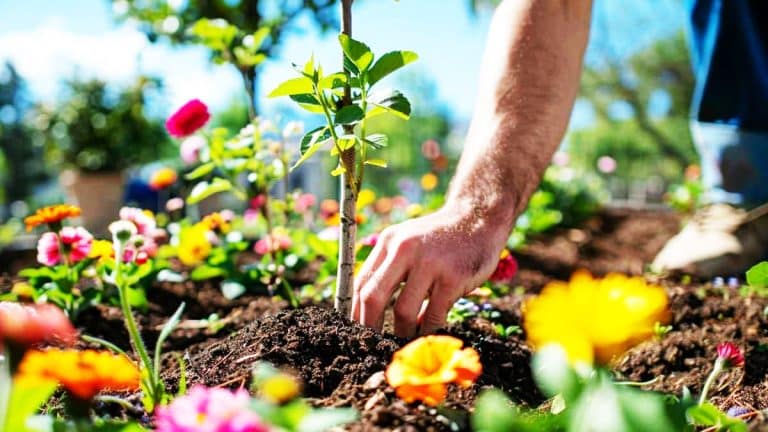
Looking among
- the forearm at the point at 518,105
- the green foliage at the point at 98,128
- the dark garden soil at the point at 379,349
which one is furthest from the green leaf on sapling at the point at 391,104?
the green foliage at the point at 98,128

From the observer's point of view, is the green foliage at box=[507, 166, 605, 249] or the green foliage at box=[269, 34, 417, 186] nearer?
the green foliage at box=[269, 34, 417, 186]

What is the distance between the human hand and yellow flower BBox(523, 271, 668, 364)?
47 centimetres

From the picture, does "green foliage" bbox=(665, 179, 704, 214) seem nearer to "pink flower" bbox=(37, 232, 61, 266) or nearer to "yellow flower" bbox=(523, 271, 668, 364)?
"pink flower" bbox=(37, 232, 61, 266)

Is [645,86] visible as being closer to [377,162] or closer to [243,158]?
[243,158]

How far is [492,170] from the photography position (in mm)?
1479

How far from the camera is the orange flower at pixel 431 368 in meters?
0.81

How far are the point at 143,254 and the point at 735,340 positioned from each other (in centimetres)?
152

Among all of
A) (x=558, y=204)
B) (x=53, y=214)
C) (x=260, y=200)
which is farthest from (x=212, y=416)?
(x=558, y=204)

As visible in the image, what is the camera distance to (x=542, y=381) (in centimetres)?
75

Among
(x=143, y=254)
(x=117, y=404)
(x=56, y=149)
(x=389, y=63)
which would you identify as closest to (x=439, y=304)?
(x=389, y=63)

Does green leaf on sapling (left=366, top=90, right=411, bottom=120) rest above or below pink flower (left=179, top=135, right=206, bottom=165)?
above

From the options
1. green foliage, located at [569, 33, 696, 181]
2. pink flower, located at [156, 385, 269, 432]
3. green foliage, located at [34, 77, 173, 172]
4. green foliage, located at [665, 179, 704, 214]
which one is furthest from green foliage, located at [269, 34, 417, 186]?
green foliage, located at [569, 33, 696, 181]

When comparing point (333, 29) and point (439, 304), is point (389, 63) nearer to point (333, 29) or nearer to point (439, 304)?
point (439, 304)

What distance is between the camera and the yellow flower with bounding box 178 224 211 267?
235 cm
